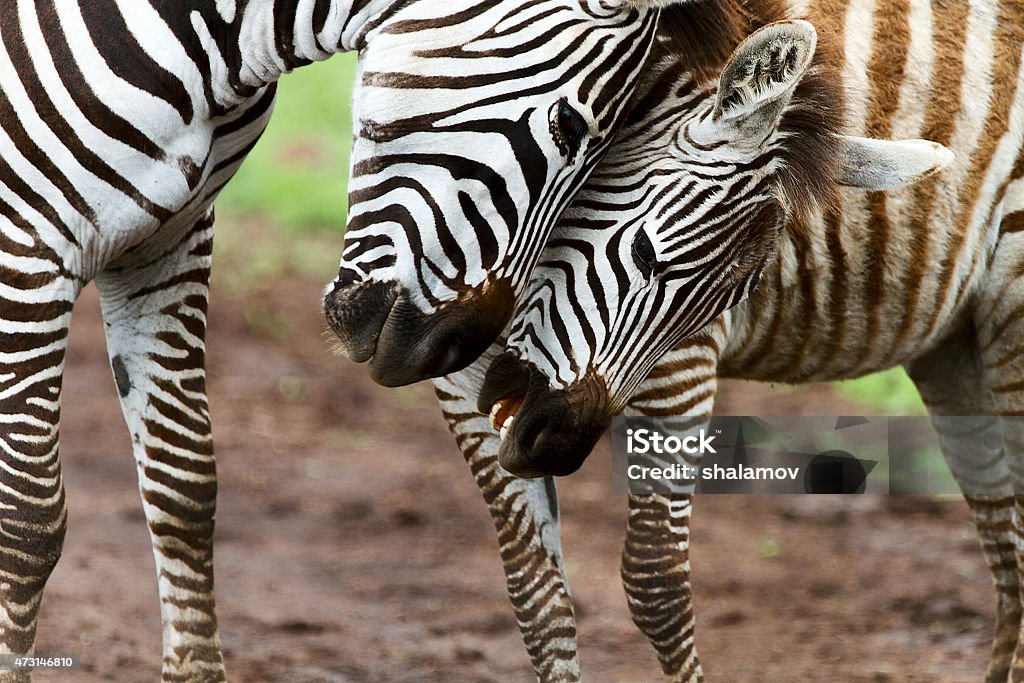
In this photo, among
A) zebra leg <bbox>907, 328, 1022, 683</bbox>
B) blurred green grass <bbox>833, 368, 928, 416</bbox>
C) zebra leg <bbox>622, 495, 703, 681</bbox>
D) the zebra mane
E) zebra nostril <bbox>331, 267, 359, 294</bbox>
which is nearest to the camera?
zebra nostril <bbox>331, 267, 359, 294</bbox>

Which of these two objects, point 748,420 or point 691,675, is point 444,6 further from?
point 748,420

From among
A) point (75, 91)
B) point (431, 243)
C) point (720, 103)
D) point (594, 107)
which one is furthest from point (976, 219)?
point (75, 91)

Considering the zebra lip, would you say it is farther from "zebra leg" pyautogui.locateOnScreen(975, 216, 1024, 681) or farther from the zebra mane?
"zebra leg" pyautogui.locateOnScreen(975, 216, 1024, 681)

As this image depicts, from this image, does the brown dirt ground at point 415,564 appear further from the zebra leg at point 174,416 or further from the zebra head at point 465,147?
the zebra head at point 465,147

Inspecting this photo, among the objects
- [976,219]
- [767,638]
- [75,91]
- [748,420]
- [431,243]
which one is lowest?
[767,638]

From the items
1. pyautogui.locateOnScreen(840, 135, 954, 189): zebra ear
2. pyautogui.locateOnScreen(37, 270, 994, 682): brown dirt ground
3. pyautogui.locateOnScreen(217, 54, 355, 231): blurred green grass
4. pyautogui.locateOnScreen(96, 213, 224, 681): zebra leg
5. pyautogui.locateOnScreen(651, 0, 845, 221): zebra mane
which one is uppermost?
pyautogui.locateOnScreen(651, 0, 845, 221): zebra mane

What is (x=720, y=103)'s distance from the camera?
3.06 m

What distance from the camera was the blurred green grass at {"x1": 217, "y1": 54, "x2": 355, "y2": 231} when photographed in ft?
37.9

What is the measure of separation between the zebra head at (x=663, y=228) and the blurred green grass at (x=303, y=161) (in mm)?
7377

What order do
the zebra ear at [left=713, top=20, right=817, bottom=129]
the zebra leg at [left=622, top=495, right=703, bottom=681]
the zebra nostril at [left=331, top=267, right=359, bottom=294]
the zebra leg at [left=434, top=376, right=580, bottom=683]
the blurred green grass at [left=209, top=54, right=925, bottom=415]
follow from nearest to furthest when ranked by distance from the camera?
1. the zebra ear at [left=713, top=20, right=817, bottom=129]
2. the zebra nostril at [left=331, top=267, right=359, bottom=294]
3. the zebra leg at [left=622, top=495, right=703, bottom=681]
4. the zebra leg at [left=434, top=376, right=580, bottom=683]
5. the blurred green grass at [left=209, top=54, right=925, bottom=415]

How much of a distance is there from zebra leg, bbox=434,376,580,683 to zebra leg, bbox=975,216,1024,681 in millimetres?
1644

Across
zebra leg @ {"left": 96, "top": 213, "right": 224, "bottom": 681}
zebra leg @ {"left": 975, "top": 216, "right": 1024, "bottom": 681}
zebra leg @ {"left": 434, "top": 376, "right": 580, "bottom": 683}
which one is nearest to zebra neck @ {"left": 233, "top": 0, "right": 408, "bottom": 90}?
zebra leg @ {"left": 96, "top": 213, "right": 224, "bottom": 681}

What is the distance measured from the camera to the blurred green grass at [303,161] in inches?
455

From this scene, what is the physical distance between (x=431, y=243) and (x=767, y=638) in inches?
133
